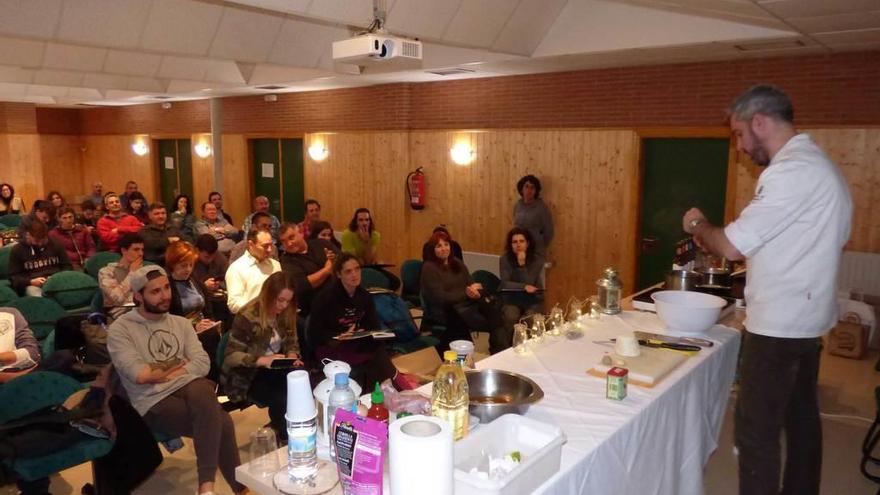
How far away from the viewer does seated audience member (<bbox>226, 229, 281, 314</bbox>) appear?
509 centimetres

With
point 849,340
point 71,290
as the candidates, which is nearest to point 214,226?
point 71,290

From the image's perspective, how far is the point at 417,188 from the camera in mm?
8953

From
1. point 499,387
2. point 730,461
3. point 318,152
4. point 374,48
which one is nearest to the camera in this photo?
A: point 499,387

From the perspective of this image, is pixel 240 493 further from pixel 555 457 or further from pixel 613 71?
pixel 613 71

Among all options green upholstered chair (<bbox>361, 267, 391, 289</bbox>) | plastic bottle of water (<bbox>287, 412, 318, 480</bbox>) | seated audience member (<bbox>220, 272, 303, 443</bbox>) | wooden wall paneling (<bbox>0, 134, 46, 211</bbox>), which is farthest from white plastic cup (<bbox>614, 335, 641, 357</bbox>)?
wooden wall paneling (<bbox>0, 134, 46, 211</bbox>)

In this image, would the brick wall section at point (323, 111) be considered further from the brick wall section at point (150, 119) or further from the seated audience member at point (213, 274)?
the seated audience member at point (213, 274)

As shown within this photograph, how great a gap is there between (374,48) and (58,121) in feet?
50.9

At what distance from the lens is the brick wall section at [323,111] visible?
909 centimetres

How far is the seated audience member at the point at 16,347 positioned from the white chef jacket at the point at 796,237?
383 cm

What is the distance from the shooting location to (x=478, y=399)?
249 cm

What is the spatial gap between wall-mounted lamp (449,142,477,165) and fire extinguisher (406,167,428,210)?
2.00 ft

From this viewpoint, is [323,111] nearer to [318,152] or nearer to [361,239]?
[318,152]

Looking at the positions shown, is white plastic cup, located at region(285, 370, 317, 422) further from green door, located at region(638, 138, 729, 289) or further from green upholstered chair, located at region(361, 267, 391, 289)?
green door, located at region(638, 138, 729, 289)

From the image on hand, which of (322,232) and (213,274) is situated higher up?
(322,232)
